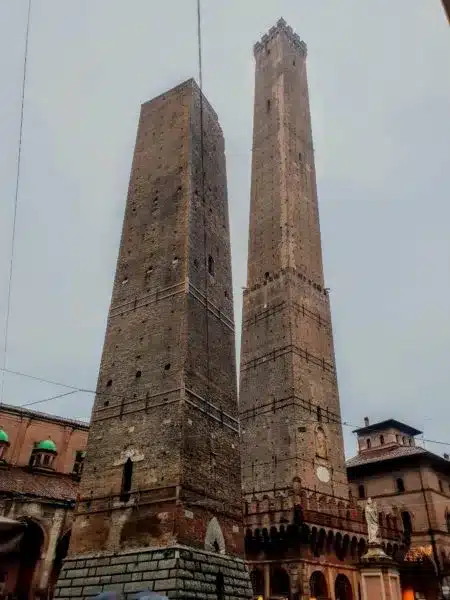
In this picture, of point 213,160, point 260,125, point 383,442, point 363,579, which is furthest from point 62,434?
point 260,125

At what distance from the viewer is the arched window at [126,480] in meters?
15.9

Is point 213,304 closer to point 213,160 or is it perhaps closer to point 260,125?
point 213,160

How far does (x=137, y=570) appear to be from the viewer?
14.2 m

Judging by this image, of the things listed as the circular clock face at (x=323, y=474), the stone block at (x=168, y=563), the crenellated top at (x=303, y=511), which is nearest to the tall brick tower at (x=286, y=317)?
the circular clock face at (x=323, y=474)

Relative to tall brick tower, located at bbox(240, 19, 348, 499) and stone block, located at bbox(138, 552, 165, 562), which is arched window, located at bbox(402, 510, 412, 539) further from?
stone block, located at bbox(138, 552, 165, 562)

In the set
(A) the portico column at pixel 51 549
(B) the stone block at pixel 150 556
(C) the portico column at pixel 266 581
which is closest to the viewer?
(B) the stone block at pixel 150 556

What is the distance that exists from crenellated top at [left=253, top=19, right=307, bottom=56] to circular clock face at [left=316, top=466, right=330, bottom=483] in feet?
108

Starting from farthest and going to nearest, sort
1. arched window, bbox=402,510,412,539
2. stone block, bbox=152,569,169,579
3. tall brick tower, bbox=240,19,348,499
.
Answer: arched window, bbox=402,510,412,539, tall brick tower, bbox=240,19,348,499, stone block, bbox=152,569,169,579

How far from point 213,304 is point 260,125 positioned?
23.8m

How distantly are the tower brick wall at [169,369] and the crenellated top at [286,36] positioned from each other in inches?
878

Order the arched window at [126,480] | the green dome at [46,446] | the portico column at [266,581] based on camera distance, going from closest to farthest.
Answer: the arched window at [126,480] < the portico column at [266,581] < the green dome at [46,446]

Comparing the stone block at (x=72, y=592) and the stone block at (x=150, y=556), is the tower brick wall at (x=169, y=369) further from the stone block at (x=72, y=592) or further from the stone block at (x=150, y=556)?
the stone block at (x=72, y=592)

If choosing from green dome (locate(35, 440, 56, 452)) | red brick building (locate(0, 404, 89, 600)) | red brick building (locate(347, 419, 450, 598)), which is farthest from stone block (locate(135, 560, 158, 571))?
red brick building (locate(347, 419, 450, 598))

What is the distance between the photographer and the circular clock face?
26.3 metres
